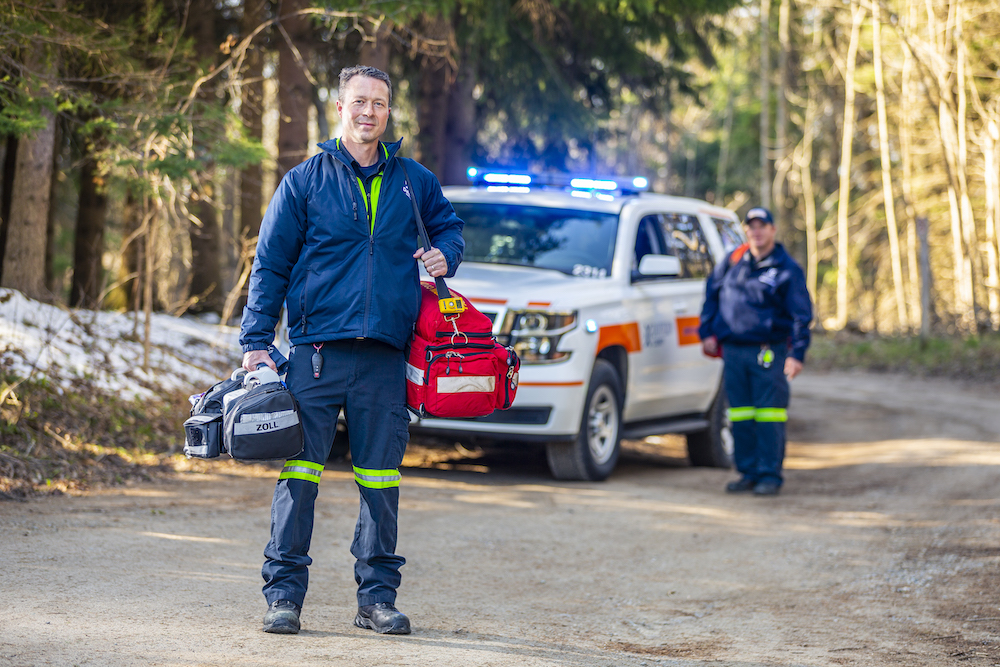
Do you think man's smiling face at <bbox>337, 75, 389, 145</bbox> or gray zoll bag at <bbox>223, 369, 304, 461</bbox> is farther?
man's smiling face at <bbox>337, 75, 389, 145</bbox>

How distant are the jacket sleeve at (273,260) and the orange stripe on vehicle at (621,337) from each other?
4.19 m

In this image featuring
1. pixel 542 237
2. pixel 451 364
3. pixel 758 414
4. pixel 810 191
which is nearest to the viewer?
pixel 451 364

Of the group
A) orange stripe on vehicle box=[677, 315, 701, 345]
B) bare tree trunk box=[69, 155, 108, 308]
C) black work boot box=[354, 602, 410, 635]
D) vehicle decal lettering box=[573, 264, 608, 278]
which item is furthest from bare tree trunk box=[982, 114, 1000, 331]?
black work boot box=[354, 602, 410, 635]

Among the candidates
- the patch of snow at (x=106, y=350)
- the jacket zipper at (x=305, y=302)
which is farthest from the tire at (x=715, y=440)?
the jacket zipper at (x=305, y=302)

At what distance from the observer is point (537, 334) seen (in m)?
7.79

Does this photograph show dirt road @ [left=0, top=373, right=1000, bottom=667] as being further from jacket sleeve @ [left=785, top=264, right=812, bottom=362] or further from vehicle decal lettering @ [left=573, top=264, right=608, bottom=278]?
vehicle decal lettering @ [left=573, top=264, right=608, bottom=278]

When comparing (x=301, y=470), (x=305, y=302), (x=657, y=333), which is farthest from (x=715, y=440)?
(x=305, y=302)

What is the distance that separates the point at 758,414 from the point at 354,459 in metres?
4.83

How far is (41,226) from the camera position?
1002cm

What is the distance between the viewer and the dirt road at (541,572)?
410 centimetres

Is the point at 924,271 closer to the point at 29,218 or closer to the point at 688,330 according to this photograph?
the point at 688,330

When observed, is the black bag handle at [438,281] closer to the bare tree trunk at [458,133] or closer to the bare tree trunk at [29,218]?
the bare tree trunk at [29,218]

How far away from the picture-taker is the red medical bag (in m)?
4.30

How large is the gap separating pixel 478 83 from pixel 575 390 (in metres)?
8.09
